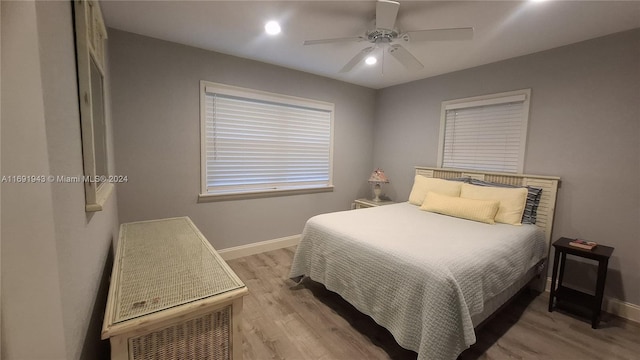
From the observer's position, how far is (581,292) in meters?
2.42

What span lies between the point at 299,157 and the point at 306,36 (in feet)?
5.25

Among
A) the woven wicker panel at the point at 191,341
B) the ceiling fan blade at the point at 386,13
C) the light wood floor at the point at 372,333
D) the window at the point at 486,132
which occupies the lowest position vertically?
the light wood floor at the point at 372,333

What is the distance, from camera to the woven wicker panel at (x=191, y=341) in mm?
1001

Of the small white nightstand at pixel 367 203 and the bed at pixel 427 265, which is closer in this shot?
the bed at pixel 427 265

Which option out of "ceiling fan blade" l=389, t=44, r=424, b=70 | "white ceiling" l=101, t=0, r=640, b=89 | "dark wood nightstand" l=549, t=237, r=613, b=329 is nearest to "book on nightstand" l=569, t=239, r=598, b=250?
"dark wood nightstand" l=549, t=237, r=613, b=329

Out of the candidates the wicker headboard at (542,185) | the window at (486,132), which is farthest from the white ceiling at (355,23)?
the wicker headboard at (542,185)

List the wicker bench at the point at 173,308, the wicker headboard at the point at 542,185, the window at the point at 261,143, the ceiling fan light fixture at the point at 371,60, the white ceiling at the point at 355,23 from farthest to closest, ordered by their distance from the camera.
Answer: the window at the point at 261,143
the ceiling fan light fixture at the point at 371,60
the wicker headboard at the point at 542,185
the white ceiling at the point at 355,23
the wicker bench at the point at 173,308

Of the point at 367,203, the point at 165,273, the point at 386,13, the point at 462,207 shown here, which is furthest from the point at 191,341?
the point at 367,203

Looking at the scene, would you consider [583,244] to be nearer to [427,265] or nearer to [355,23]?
[427,265]

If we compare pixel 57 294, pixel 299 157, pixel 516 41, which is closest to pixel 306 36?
pixel 299 157

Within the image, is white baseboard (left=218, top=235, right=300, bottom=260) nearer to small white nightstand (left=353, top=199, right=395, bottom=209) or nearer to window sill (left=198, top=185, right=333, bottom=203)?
window sill (left=198, top=185, right=333, bottom=203)

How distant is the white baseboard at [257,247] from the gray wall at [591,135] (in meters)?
2.93

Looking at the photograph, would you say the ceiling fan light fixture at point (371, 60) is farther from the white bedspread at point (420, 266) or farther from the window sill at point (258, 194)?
the window sill at point (258, 194)

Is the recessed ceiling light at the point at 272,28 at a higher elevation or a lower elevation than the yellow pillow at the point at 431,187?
higher
